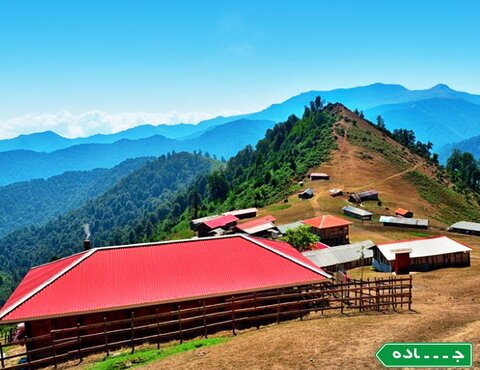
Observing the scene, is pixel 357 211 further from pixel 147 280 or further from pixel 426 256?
pixel 147 280

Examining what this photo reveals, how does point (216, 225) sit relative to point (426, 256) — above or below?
below

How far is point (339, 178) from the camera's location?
421 ft

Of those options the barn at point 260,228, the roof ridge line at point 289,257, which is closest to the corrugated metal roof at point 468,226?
the barn at point 260,228

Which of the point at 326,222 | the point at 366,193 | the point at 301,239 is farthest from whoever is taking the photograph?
the point at 366,193

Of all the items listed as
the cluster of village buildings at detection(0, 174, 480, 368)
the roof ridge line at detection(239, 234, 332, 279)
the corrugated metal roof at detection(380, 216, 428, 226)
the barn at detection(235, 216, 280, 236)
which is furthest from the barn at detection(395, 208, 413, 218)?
the roof ridge line at detection(239, 234, 332, 279)

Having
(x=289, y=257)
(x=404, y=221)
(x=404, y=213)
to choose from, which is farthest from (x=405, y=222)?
(x=289, y=257)

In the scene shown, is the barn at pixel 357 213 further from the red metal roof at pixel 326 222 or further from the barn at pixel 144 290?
the barn at pixel 144 290

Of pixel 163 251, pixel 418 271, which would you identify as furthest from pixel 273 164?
pixel 163 251

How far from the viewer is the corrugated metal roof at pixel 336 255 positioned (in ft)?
181

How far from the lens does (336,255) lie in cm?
5784

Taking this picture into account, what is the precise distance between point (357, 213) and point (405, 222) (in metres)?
10.4

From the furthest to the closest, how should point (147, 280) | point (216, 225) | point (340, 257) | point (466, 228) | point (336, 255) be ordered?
point (216, 225) < point (466, 228) < point (336, 255) < point (340, 257) < point (147, 280)

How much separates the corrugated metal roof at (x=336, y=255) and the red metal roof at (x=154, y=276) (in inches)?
916

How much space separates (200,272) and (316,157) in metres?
125
